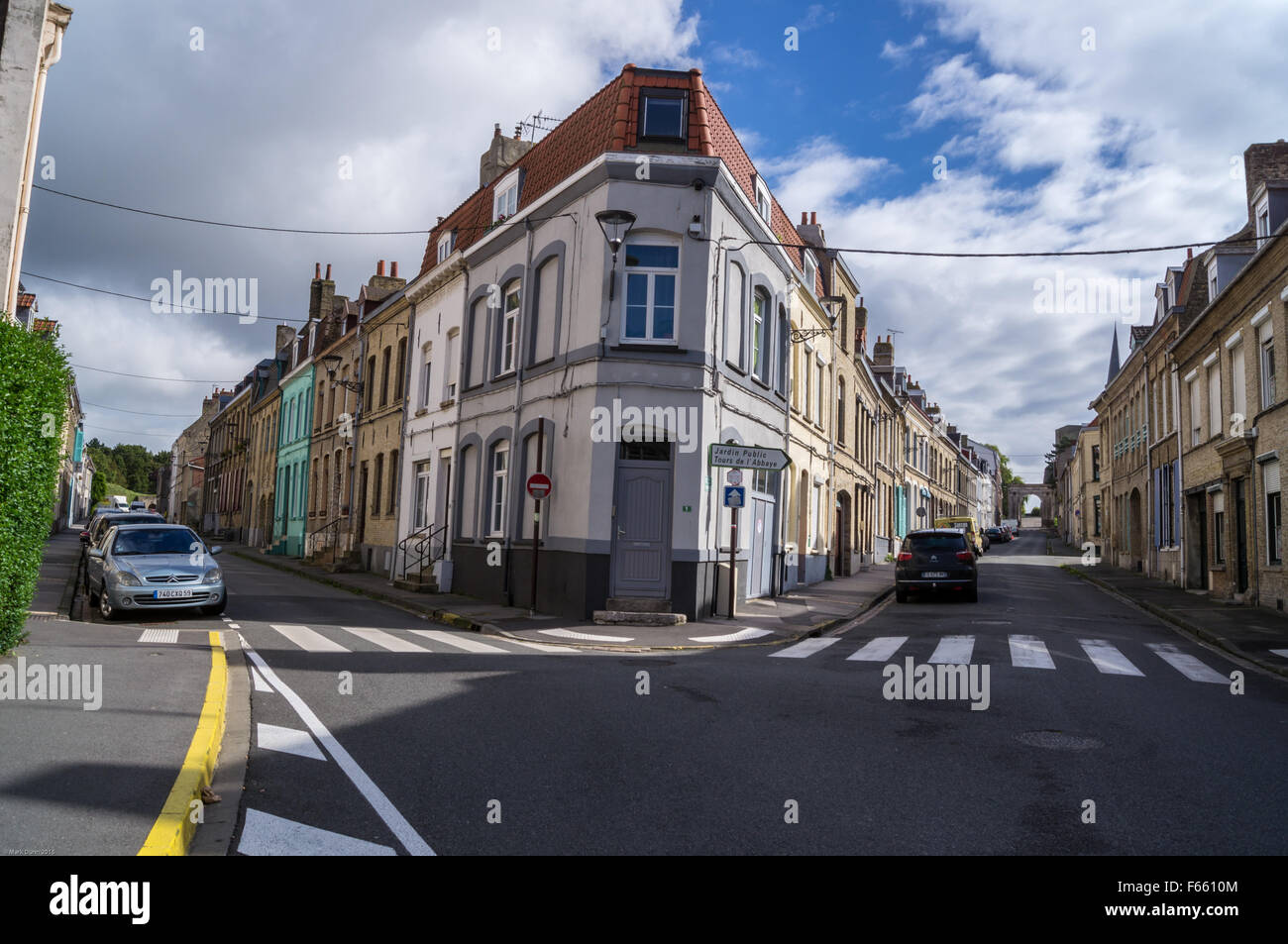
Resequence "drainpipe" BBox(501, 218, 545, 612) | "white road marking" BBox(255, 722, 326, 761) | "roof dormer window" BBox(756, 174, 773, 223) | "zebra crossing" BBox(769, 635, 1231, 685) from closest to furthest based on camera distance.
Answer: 1. "white road marking" BBox(255, 722, 326, 761)
2. "zebra crossing" BBox(769, 635, 1231, 685)
3. "drainpipe" BBox(501, 218, 545, 612)
4. "roof dormer window" BBox(756, 174, 773, 223)

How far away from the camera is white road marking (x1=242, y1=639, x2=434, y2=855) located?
4.49m

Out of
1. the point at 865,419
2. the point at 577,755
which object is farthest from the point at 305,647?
the point at 865,419

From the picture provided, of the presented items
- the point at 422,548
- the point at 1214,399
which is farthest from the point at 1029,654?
the point at 422,548

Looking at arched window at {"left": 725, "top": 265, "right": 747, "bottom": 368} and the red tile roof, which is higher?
the red tile roof

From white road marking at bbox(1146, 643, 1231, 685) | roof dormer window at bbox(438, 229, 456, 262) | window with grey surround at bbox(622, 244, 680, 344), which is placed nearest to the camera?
white road marking at bbox(1146, 643, 1231, 685)

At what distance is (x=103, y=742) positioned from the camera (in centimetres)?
589

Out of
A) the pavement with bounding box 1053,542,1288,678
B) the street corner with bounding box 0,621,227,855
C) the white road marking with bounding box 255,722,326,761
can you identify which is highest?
the pavement with bounding box 1053,542,1288,678

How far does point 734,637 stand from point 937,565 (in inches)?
331

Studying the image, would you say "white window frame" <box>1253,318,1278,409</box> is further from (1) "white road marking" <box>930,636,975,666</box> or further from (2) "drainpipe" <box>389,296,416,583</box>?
(2) "drainpipe" <box>389,296,416,583</box>

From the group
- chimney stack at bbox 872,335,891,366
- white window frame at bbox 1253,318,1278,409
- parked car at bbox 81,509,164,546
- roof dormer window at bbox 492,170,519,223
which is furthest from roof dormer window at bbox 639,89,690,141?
chimney stack at bbox 872,335,891,366

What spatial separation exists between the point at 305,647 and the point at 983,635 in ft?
32.1

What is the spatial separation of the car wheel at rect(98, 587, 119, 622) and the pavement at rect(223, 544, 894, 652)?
514 centimetres

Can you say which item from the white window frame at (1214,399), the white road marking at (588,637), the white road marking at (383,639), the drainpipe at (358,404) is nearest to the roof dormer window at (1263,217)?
the white window frame at (1214,399)

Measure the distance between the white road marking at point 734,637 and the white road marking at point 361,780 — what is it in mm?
6445
